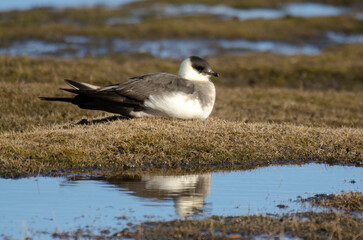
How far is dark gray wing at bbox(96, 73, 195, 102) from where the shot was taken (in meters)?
9.36

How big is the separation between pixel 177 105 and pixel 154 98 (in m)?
0.39

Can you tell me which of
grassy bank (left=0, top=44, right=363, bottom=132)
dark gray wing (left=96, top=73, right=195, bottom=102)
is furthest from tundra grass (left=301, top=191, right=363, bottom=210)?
grassy bank (left=0, top=44, right=363, bottom=132)

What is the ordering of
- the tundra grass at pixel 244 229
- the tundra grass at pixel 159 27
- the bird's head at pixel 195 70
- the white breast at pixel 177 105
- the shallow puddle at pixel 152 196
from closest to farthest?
the tundra grass at pixel 244 229 < the shallow puddle at pixel 152 196 < the white breast at pixel 177 105 < the bird's head at pixel 195 70 < the tundra grass at pixel 159 27

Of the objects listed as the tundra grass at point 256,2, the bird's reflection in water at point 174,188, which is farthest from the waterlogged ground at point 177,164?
the tundra grass at point 256,2

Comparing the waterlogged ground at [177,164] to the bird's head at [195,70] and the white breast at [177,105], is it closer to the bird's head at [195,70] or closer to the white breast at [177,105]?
the white breast at [177,105]

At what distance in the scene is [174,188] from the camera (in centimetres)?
715

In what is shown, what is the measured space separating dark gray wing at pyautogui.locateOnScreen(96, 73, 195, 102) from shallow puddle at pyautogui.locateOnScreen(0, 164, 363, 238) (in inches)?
74.2

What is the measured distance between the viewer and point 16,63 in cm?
1594

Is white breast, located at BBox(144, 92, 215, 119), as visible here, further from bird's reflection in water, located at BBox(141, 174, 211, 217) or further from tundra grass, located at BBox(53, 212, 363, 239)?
tundra grass, located at BBox(53, 212, 363, 239)

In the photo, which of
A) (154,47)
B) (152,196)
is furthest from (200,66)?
(154,47)

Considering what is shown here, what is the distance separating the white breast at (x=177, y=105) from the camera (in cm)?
927

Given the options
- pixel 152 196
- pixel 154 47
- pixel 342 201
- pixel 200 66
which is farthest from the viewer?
pixel 154 47

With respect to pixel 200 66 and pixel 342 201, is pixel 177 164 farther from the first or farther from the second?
pixel 342 201

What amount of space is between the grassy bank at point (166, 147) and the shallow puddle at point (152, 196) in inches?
17.1
